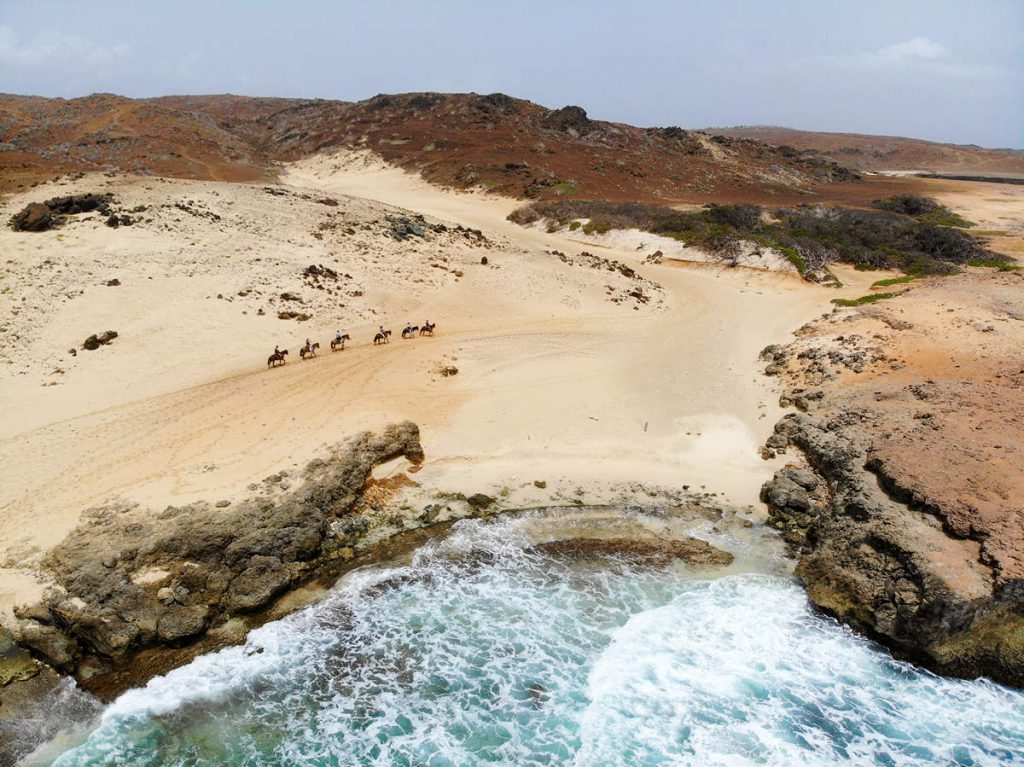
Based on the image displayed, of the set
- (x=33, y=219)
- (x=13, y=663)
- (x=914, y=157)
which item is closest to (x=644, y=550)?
→ (x=13, y=663)

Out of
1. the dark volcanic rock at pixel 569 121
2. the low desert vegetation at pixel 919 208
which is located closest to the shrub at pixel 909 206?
the low desert vegetation at pixel 919 208

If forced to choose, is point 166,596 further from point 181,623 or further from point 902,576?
point 902,576

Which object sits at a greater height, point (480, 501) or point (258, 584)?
point (480, 501)

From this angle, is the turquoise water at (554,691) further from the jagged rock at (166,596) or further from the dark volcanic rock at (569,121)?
the dark volcanic rock at (569,121)

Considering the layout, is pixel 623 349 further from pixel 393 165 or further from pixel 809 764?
pixel 393 165

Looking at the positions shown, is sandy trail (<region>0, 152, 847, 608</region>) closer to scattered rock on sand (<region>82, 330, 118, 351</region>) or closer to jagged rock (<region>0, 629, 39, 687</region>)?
scattered rock on sand (<region>82, 330, 118, 351</region>)

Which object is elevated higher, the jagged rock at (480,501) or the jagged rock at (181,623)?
the jagged rock at (480,501)

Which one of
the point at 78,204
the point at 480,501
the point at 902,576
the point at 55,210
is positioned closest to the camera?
the point at 902,576
